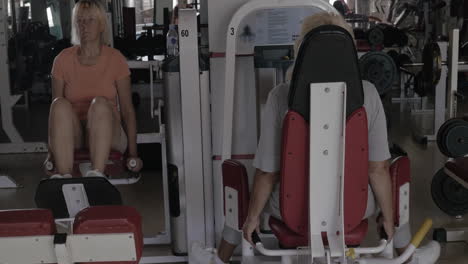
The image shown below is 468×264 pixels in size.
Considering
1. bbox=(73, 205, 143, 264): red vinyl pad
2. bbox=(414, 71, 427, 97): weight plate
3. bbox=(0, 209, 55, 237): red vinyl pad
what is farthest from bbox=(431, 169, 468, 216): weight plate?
bbox=(0, 209, 55, 237): red vinyl pad

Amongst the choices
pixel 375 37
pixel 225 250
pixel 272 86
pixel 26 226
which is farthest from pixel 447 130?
pixel 375 37

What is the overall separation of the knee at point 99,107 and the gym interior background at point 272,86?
0.22m

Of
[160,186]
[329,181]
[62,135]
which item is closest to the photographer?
[329,181]

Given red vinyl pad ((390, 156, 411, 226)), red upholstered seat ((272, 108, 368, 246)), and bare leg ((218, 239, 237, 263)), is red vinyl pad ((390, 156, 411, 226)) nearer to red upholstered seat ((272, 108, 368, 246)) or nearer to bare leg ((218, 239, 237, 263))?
red upholstered seat ((272, 108, 368, 246))

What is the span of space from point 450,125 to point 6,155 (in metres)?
3.29

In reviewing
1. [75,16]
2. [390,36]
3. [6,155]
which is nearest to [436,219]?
[75,16]

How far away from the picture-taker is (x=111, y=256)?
1515mm

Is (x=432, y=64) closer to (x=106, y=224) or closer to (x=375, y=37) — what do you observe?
(x=106, y=224)

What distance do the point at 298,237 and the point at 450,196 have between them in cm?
166

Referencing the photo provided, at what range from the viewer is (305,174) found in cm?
175

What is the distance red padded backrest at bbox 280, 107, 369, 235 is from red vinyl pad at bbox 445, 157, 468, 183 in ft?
4.02

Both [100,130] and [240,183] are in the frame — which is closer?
[240,183]

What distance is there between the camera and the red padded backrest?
67.5 inches

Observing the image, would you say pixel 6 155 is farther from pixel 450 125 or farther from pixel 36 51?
pixel 450 125
